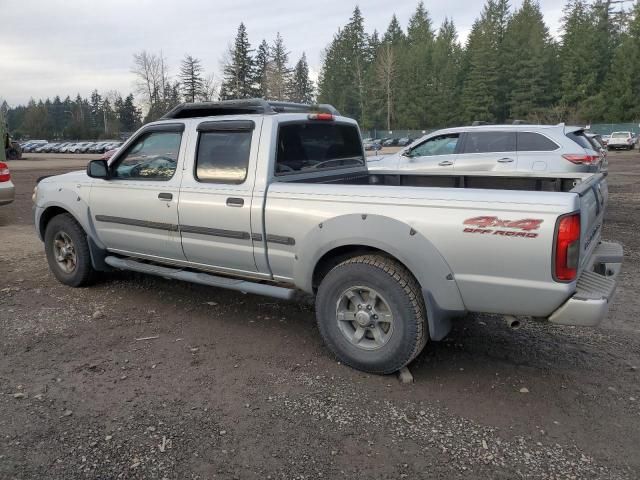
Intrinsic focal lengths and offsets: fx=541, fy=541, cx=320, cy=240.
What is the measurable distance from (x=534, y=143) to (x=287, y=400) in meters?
7.51

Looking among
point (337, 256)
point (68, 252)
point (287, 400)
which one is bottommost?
point (287, 400)

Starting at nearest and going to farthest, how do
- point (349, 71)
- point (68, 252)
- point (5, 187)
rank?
point (68, 252) < point (5, 187) < point (349, 71)

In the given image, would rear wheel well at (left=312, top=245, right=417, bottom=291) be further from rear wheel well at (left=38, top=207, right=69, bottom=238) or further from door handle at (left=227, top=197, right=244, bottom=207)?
rear wheel well at (left=38, top=207, right=69, bottom=238)

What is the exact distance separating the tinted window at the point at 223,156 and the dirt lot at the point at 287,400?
1.33 m

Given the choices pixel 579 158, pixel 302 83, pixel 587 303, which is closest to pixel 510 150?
pixel 579 158

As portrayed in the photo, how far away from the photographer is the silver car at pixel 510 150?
910 cm

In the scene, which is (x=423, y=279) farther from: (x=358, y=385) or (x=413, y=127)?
(x=413, y=127)

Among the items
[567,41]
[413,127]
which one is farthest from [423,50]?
[567,41]

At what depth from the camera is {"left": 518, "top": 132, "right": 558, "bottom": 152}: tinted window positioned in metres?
9.23

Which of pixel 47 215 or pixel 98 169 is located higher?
pixel 98 169

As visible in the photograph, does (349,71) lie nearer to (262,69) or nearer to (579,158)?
(262,69)

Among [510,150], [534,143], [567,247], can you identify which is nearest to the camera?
[567,247]

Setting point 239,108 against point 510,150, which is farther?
point 510,150

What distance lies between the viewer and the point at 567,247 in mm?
3023
